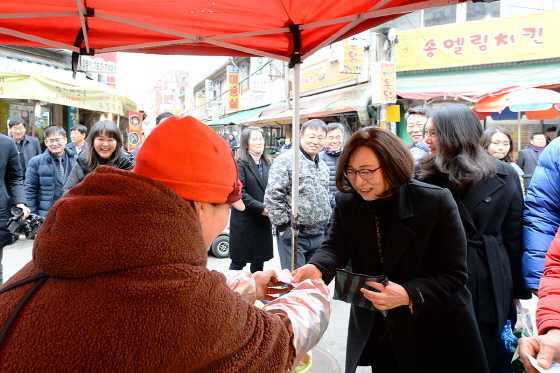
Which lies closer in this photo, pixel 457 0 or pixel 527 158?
pixel 457 0

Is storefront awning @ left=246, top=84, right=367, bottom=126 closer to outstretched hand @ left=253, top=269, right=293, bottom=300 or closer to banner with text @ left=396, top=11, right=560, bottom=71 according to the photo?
banner with text @ left=396, top=11, right=560, bottom=71

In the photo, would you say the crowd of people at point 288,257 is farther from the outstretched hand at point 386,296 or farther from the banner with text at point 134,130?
the banner with text at point 134,130

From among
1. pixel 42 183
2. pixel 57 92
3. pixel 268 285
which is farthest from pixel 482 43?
pixel 268 285

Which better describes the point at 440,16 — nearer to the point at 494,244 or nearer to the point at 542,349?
the point at 494,244

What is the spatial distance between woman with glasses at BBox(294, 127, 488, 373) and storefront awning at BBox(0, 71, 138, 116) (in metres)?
5.88

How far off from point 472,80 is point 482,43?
→ 3.30 feet

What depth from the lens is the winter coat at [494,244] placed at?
6.59 ft

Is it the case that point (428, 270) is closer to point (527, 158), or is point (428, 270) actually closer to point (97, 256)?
point (97, 256)

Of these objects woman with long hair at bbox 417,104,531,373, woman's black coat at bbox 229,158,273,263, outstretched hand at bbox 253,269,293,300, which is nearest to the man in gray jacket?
woman's black coat at bbox 229,158,273,263

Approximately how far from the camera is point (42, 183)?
16.7 ft

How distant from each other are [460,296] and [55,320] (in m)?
1.61

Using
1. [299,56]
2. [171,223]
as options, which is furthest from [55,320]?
[299,56]

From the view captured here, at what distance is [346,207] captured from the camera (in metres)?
1.97

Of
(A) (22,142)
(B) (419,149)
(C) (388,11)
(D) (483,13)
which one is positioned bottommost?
(B) (419,149)
